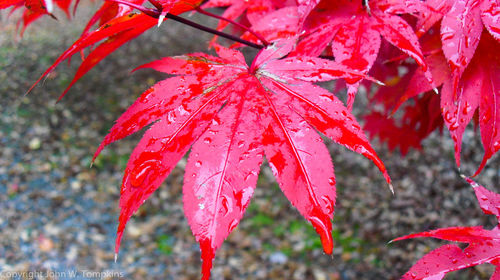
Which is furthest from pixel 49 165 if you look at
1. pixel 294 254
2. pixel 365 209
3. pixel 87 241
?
pixel 365 209

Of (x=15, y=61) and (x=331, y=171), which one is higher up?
(x=15, y=61)

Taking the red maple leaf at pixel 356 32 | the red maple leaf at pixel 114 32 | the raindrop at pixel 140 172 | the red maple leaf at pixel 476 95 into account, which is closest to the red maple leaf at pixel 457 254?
the red maple leaf at pixel 476 95

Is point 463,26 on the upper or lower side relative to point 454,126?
upper

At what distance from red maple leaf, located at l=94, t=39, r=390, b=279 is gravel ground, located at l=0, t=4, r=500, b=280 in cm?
191

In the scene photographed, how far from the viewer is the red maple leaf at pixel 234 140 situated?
417 millimetres

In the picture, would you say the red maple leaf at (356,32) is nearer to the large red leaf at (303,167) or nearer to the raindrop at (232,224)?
the large red leaf at (303,167)

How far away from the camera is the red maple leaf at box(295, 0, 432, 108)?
562mm

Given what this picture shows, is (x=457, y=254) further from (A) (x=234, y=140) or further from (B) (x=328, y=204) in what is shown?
(A) (x=234, y=140)

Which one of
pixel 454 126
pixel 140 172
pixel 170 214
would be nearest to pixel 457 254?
pixel 454 126

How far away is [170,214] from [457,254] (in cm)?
267

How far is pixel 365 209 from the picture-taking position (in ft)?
9.78

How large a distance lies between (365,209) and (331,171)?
2724 mm

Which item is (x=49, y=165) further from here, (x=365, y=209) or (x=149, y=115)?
(x=149, y=115)

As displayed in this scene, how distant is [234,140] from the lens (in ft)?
1.52
